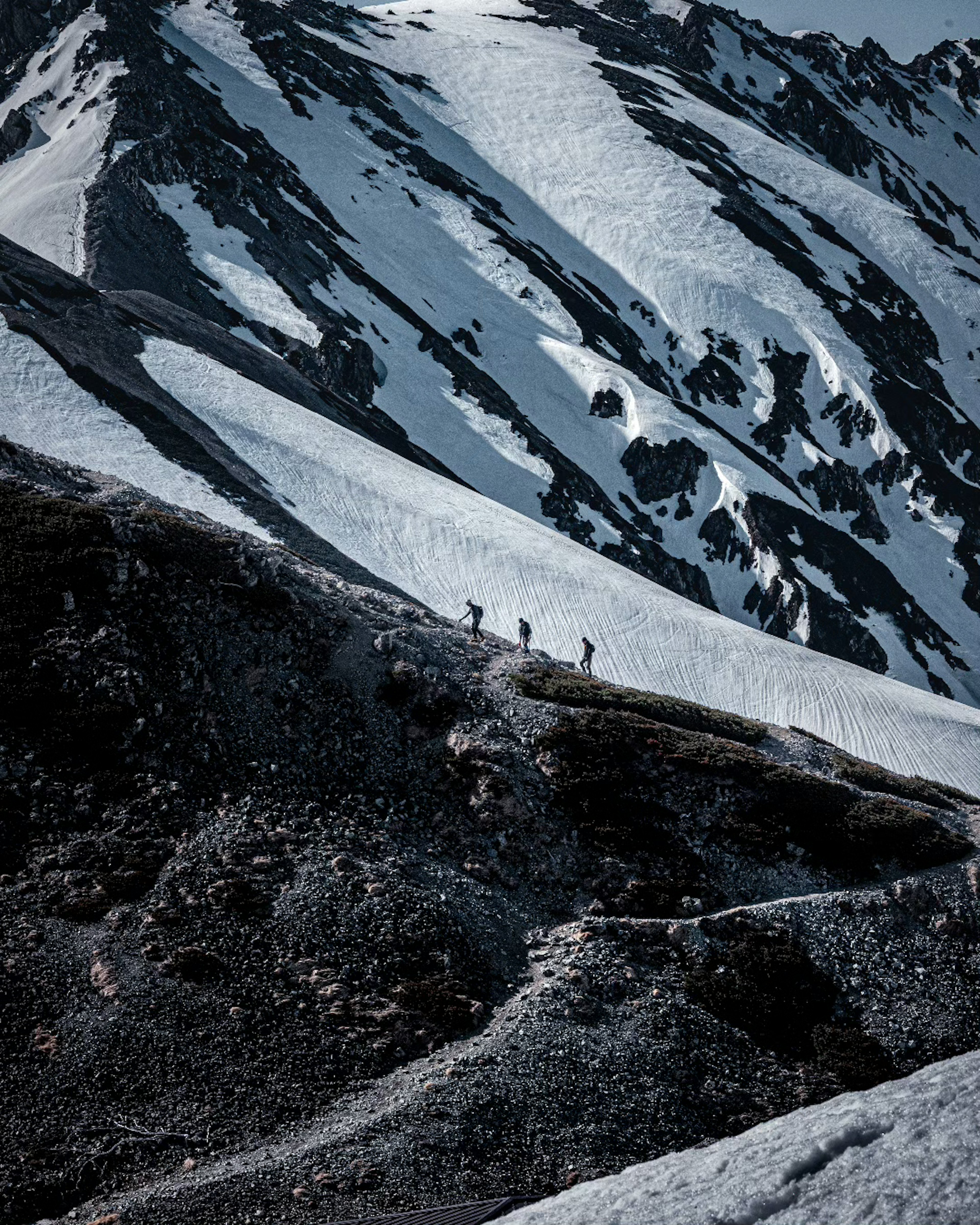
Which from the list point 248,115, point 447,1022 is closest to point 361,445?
point 447,1022

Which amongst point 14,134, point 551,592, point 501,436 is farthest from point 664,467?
point 14,134

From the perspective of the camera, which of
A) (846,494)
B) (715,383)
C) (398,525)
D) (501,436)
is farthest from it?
(715,383)

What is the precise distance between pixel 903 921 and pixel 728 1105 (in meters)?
8.19

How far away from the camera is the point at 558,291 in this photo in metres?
130

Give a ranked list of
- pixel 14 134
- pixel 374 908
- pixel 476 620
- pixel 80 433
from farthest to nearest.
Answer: pixel 14 134, pixel 80 433, pixel 476 620, pixel 374 908

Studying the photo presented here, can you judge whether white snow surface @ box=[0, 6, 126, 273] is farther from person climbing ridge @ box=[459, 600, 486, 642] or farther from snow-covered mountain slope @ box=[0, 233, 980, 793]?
person climbing ridge @ box=[459, 600, 486, 642]

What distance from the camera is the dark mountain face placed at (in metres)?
16.6

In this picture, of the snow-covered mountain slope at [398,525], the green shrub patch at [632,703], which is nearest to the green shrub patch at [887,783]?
the green shrub patch at [632,703]

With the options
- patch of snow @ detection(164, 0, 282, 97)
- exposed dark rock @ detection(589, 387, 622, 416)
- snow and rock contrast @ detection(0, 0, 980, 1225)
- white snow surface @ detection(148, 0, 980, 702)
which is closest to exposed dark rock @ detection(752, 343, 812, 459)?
white snow surface @ detection(148, 0, 980, 702)

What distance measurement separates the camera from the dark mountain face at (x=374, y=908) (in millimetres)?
16594

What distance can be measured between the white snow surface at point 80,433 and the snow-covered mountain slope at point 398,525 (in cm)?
14

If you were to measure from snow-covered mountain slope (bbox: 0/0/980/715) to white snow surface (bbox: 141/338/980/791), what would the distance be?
160cm

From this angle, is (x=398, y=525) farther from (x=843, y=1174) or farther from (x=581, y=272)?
(x=581, y=272)

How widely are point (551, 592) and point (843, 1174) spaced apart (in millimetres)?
49380
